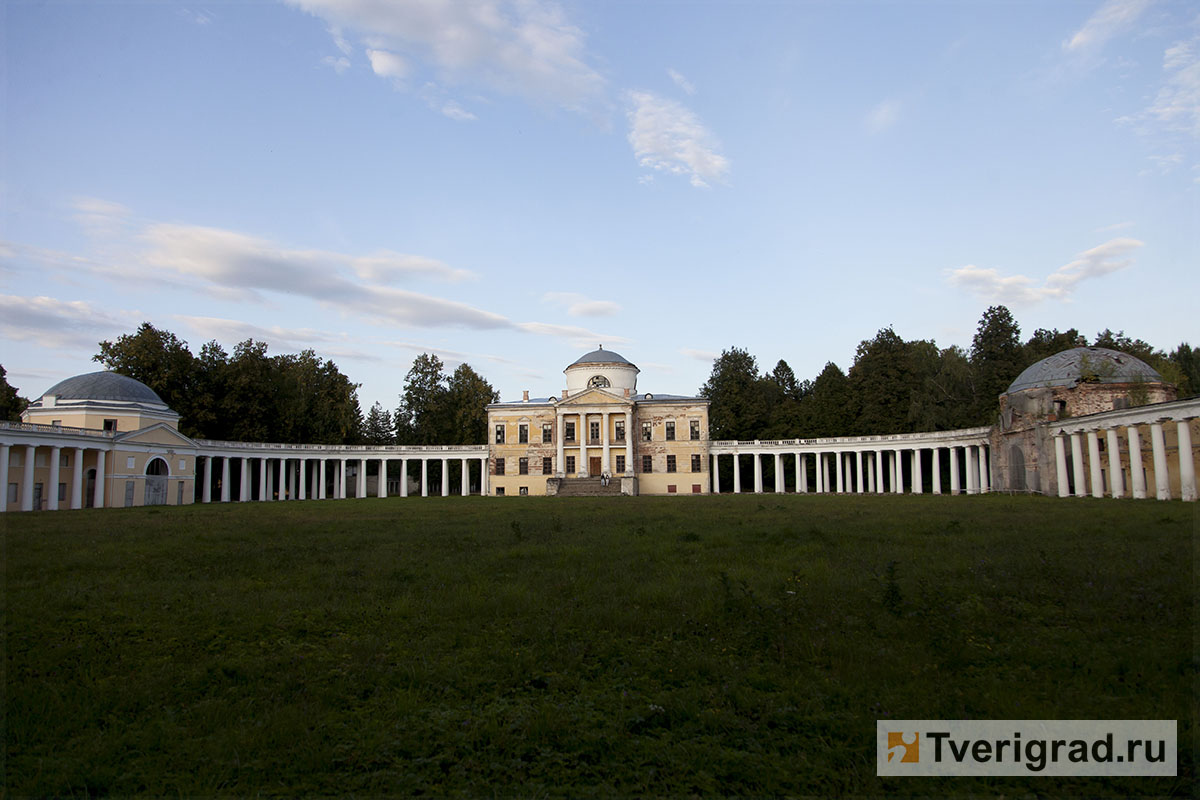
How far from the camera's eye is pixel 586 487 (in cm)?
6050

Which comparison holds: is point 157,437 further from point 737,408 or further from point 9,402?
point 737,408

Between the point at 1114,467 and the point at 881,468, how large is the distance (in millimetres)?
26459

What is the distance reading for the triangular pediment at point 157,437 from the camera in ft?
164

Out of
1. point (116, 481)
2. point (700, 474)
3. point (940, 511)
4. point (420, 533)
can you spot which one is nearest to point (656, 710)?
point (420, 533)

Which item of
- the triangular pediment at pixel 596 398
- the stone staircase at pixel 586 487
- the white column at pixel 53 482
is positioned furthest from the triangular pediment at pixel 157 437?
the triangular pediment at pixel 596 398

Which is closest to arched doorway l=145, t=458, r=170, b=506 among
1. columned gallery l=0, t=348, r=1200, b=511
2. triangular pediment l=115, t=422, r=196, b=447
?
columned gallery l=0, t=348, r=1200, b=511

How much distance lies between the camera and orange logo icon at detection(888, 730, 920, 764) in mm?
6207

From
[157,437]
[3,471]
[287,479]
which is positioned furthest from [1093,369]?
[287,479]

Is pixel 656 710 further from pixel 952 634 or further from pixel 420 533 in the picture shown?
pixel 420 533

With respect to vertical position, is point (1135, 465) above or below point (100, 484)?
above

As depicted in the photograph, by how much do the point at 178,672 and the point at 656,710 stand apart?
5479 mm

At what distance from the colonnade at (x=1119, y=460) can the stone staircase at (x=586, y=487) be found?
31449 millimetres

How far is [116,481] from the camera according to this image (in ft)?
161

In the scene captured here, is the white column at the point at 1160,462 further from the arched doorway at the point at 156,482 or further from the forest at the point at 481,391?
the arched doorway at the point at 156,482
